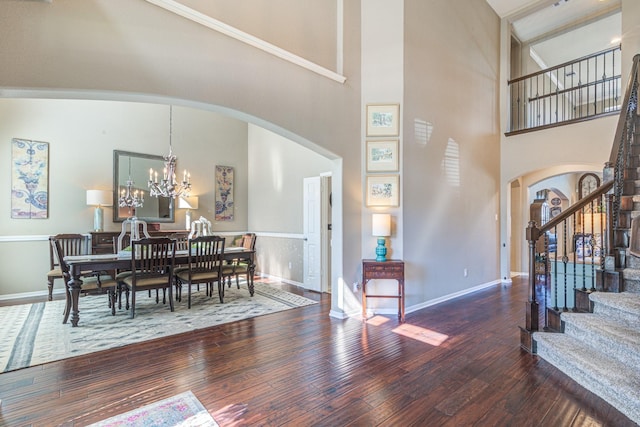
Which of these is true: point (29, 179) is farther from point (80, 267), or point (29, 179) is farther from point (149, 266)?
point (149, 266)

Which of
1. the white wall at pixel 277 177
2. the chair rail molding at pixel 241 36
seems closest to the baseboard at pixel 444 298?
the white wall at pixel 277 177

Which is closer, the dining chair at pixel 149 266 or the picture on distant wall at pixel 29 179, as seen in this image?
the dining chair at pixel 149 266

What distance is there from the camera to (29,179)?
5.16 metres

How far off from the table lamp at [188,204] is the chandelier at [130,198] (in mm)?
748

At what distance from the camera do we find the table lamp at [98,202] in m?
5.44

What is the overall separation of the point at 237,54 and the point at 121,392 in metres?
3.25

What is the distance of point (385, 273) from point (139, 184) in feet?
17.1

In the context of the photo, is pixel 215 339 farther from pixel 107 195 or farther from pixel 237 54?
pixel 107 195

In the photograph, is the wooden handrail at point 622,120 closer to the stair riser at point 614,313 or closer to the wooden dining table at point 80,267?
the stair riser at point 614,313

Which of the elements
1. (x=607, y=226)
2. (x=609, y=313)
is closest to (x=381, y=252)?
(x=609, y=313)

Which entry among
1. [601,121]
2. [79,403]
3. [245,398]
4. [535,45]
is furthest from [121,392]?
[535,45]

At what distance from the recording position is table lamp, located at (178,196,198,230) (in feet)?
21.9

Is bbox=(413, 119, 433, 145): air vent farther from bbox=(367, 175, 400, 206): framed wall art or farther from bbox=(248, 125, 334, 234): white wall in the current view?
bbox=(248, 125, 334, 234): white wall

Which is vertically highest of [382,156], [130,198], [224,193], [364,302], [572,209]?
[382,156]
